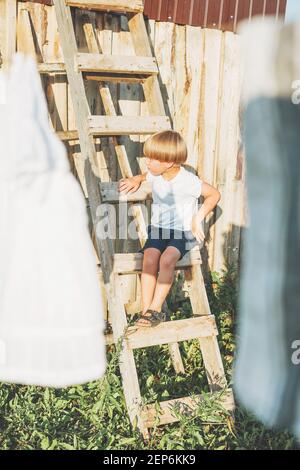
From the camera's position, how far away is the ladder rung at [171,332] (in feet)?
10.3

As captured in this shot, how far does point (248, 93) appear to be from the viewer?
59.0 inches

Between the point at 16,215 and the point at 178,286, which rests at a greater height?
the point at 16,215

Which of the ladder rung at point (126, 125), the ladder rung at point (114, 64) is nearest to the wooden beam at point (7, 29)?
the ladder rung at point (114, 64)

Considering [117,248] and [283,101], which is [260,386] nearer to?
[283,101]

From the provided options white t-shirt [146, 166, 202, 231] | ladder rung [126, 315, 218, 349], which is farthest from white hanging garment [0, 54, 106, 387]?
Answer: white t-shirt [146, 166, 202, 231]

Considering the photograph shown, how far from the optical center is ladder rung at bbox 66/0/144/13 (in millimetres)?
3455

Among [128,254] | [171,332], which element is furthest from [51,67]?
[171,332]

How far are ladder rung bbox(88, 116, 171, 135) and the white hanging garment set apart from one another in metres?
1.17

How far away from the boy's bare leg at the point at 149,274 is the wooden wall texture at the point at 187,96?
0.96 m

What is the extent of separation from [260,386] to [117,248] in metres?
2.67

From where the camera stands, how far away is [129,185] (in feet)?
11.1

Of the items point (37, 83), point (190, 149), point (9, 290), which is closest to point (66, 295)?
point (9, 290)

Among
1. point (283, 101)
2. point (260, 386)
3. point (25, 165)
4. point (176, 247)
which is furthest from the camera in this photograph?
point (176, 247)

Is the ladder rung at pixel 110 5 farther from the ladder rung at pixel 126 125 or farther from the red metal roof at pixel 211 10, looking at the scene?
the ladder rung at pixel 126 125
